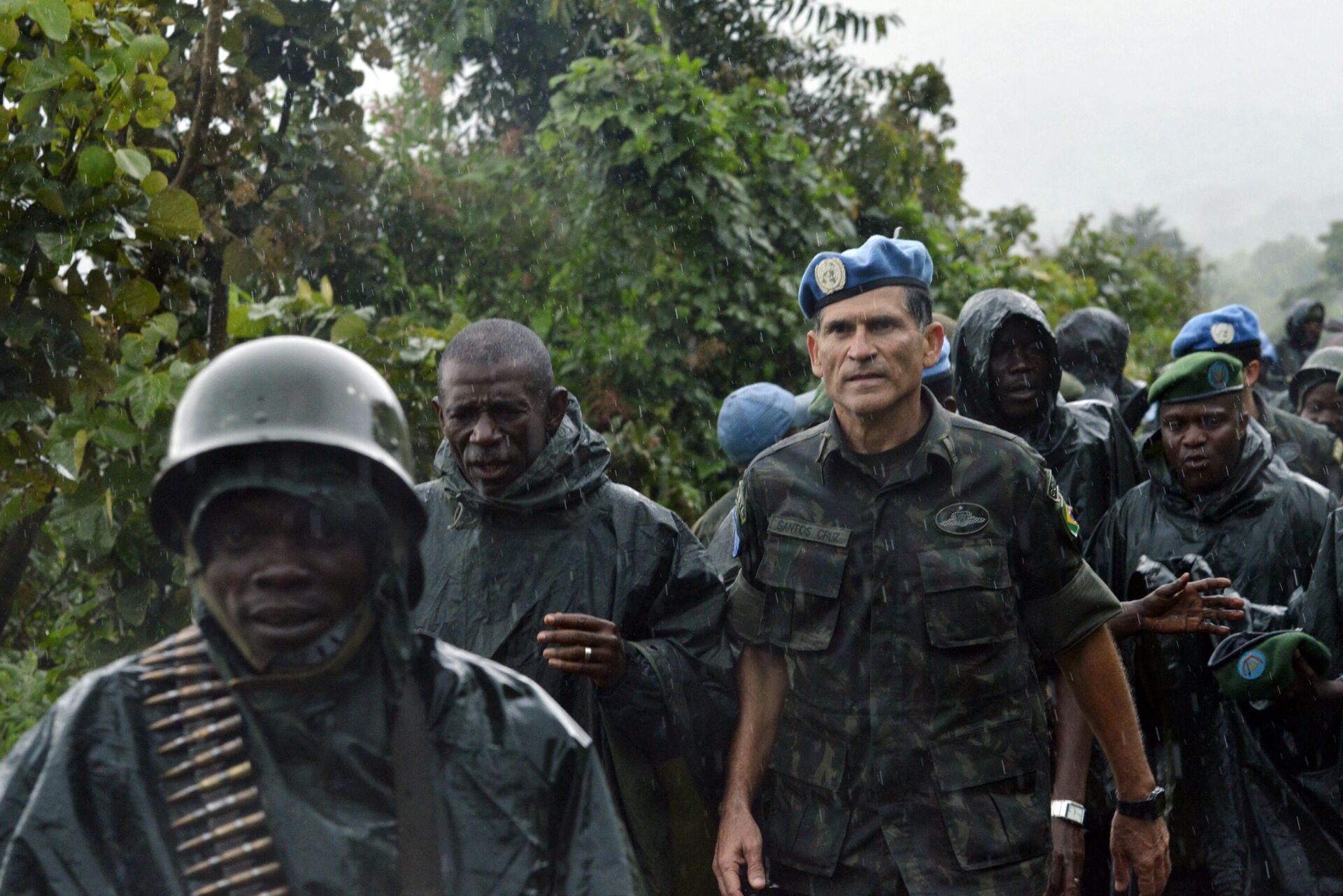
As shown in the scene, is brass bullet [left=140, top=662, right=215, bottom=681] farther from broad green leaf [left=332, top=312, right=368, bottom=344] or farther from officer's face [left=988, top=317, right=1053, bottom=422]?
officer's face [left=988, top=317, right=1053, bottom=422]

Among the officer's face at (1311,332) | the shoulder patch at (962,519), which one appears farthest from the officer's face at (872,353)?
the officer's face at (1311,332)

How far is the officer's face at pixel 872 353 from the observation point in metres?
4.12

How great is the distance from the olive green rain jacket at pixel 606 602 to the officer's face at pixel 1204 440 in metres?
1.92

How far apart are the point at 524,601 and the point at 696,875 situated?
2.94ft

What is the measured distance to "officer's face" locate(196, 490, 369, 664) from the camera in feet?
7.76

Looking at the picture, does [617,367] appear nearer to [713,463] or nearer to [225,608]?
[713,463]

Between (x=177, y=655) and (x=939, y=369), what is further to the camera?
(x=939, y=369)

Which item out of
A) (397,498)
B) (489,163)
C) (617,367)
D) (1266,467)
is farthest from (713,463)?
(397,498)

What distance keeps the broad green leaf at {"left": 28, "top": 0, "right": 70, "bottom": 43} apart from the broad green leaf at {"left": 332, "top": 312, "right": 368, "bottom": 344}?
1.64 metres

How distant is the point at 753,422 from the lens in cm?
638

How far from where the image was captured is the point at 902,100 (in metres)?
13.8

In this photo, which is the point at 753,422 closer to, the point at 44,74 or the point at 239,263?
the point at 239,263

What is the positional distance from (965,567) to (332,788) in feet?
6.40

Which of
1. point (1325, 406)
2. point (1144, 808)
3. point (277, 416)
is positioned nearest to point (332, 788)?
point (277, 416)
